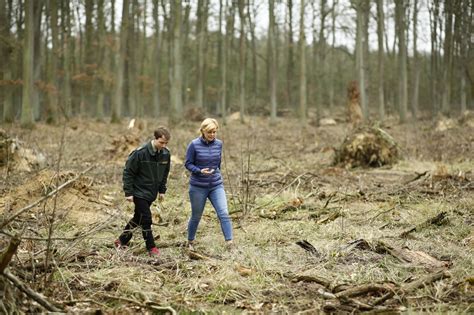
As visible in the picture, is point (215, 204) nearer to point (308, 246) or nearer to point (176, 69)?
point (308, 246)

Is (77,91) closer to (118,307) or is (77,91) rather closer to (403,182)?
(403,182)

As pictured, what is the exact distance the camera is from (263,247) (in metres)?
6.50

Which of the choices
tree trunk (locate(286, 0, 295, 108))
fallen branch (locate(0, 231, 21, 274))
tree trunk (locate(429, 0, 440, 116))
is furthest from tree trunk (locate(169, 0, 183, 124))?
fallen branch (locate(0, 231, 21, 274))

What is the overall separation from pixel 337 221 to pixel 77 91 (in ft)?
109

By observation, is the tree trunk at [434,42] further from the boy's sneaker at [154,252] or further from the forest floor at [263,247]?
the boy's sneaker at [154,252]

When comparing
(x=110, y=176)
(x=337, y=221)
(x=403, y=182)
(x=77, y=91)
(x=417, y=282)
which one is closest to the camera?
(x=417, y=282)

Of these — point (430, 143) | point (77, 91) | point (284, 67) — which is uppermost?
point (284, 67)

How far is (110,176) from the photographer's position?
11344mm

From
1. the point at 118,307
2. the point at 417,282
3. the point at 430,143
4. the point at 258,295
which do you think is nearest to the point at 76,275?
the point at 118,307

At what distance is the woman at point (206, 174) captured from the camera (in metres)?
6.35

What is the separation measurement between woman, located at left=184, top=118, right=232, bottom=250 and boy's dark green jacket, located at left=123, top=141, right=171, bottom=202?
14.8 inches

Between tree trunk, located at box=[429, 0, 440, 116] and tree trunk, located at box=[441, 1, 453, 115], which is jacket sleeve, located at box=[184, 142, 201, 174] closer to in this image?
tree trunk, located at box=[441, 1, 453, 115]

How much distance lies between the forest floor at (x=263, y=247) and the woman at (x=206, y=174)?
1.18 ft

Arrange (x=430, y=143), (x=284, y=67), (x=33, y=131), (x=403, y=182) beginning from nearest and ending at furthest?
(x=403, y=182)
(x=430, y=143)
(x=33, y=131)
(x=284, y=67)
